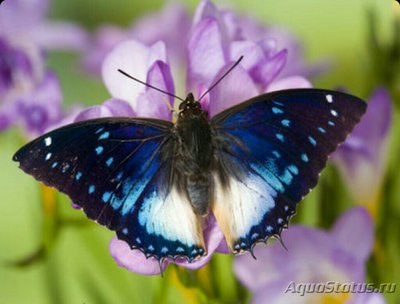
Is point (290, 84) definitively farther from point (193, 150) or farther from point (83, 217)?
point (83, 217)

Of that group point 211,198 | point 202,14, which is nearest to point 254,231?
point 211,198

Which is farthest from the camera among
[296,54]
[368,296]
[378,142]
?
[296,54]

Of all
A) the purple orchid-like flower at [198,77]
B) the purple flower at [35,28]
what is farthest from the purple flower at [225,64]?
the purple flower at [35,28]

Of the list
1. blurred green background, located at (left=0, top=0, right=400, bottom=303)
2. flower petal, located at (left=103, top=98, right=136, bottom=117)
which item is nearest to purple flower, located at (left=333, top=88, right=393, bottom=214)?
blurred green background, located at (left=0, top=0, right=400, bottom=303)

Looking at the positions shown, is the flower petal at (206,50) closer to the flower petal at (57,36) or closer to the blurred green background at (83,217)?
the blurred green background at (83,217)

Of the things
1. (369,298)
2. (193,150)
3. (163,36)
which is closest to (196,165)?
(193,150)

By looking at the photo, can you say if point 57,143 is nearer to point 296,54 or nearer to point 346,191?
point 346,191
